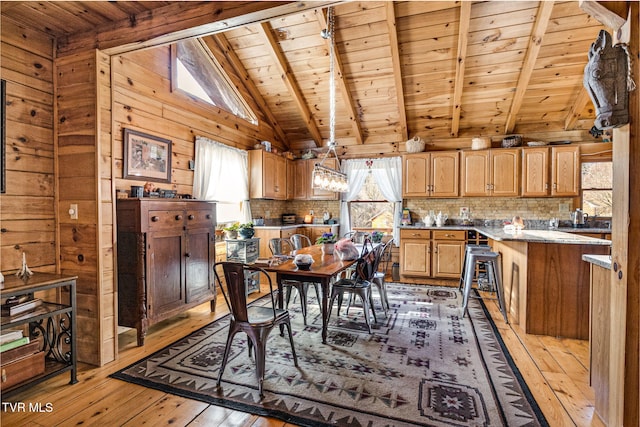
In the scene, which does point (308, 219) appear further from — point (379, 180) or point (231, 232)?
point (231, 232)

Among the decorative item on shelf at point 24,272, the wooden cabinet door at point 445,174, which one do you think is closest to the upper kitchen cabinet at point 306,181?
the wooden cabinet door at point 445,174

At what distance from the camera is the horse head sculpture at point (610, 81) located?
4.88ft

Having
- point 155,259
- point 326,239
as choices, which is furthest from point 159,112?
point 326,239

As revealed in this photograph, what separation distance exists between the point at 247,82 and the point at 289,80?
778 millimetres

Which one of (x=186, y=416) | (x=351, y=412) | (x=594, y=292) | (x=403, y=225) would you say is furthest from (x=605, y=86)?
(x=403, y=225)

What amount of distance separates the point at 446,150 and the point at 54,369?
19.9 feet

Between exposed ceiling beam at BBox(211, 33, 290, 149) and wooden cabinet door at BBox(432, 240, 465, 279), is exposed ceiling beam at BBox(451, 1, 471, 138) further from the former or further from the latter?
exposed ceiling beam at BBox(211, 33, 290, 149)

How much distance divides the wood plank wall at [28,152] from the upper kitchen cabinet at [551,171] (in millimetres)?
6213

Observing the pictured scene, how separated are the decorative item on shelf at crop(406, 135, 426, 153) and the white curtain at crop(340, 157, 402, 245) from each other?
34 centimetres

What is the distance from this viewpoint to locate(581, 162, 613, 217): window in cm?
520

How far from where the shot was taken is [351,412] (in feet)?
6.38

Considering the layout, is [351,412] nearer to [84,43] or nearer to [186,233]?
[186,233]

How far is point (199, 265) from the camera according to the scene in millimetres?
3602

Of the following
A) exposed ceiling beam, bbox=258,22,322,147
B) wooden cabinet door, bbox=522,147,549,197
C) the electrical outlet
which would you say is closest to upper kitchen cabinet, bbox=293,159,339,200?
exposed ceiling beam, bbox=258,22,322,147
